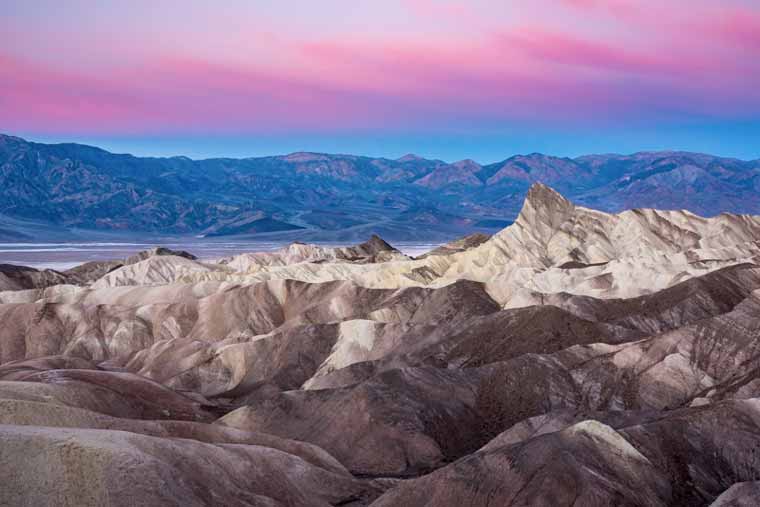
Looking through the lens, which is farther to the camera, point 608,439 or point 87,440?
point 608,439

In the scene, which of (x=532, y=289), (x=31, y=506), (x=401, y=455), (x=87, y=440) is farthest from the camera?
(x=532, y=289)

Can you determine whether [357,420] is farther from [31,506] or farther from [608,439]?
[31,506]

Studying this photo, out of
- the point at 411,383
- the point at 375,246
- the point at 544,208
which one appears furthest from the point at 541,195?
the point at 411,383

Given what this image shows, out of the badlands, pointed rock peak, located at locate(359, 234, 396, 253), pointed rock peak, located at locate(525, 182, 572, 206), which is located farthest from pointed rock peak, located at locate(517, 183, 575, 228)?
pointed rock peak, located at locate(359, 234, 396, 253)

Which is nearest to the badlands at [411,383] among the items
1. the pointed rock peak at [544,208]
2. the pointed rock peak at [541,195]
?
the pointed rock peak at [544,208]

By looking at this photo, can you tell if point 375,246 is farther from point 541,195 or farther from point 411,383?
point 411,383

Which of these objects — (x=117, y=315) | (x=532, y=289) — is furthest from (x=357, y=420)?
(x=117, y=315)
